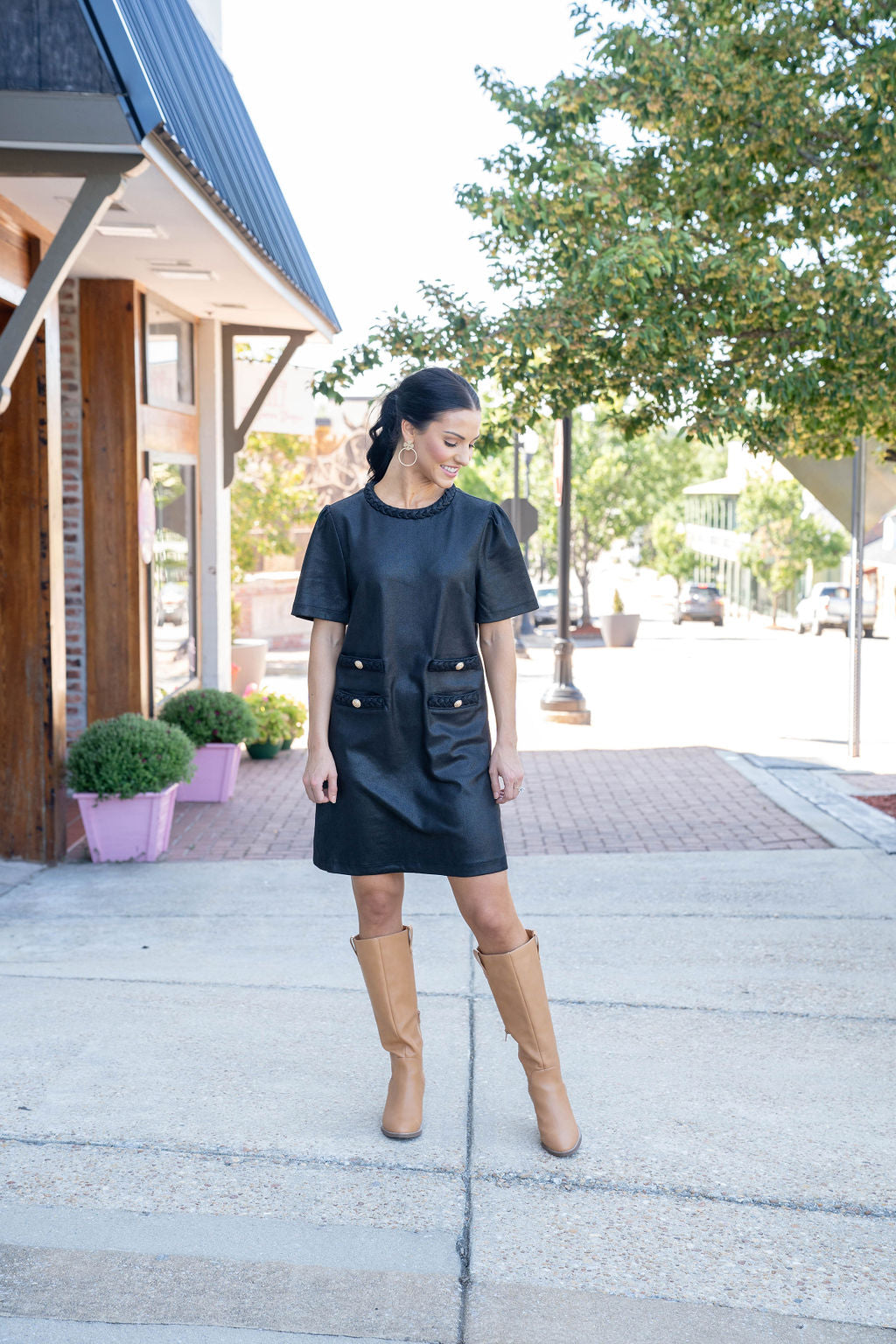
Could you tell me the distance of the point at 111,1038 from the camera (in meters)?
4.31

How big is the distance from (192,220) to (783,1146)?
16.6 feet

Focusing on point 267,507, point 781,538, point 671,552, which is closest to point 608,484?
point 781,538

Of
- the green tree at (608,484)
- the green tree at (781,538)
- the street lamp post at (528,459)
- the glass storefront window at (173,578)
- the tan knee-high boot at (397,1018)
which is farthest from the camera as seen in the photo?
the green tree at (781,538)

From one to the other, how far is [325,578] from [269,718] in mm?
8426

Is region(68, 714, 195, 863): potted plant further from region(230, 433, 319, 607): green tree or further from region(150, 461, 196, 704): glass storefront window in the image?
region(230, 433, 319, 607): green tree

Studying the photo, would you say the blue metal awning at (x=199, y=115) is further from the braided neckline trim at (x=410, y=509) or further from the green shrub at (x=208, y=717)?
the green shrub at (x=208, y=717)

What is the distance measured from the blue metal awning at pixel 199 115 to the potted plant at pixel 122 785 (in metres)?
2.69

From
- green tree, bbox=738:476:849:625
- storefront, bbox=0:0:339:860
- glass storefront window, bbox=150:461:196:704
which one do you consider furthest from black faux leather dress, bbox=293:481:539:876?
green tree, bbox=738:476:849:625

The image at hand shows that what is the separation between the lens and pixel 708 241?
805 cm

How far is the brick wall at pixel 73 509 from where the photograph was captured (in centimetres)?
885

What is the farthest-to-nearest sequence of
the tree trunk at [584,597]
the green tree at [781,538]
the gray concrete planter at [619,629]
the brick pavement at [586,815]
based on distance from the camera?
1. the green tree at [781,538]
2. the tree trunk at [584,597]
3. the gray concrete planter at [619,629]
4. the brick pavement at [586,815]

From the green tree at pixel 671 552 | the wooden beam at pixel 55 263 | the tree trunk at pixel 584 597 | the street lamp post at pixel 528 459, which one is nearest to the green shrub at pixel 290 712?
the wooden beam at pixel 55 263

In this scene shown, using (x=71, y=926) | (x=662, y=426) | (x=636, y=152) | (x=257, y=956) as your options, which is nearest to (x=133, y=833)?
(x=71, y=926)

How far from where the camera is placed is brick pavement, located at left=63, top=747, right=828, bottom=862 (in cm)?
797
